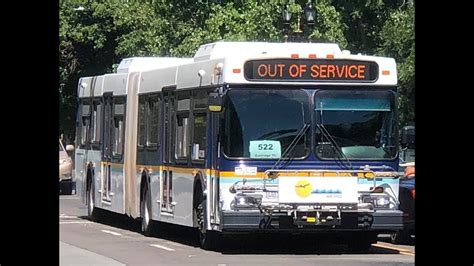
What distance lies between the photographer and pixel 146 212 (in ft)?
73.7

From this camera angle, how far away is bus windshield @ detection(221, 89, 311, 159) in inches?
705

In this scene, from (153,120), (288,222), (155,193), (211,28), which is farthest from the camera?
(211,28)

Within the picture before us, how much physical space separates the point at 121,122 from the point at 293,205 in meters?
7.25

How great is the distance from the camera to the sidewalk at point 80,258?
16031mm

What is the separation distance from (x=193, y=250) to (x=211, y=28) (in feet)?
61.8

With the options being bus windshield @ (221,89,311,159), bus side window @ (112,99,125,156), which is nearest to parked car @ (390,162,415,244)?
bus windshield @ (221,89,311,159)

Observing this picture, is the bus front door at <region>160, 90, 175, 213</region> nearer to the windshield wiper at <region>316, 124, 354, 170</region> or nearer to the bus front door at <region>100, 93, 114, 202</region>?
the windshield wiper at <region>316, 124, 354, 170</region>

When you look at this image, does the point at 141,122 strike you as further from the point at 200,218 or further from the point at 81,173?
the point at 81,173

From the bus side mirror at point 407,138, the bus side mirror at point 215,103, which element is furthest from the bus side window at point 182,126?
the bus side mirror at point 407,138

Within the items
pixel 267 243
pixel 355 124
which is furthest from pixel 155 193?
pixel 355 124

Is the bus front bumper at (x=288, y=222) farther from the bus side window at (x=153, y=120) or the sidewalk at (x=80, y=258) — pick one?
the bus side window at (x=153, y=120)
